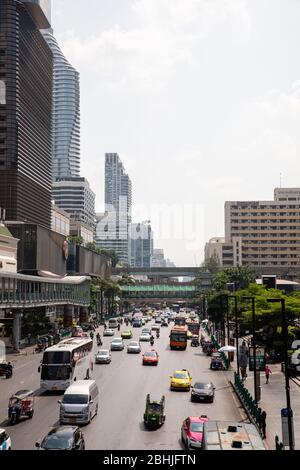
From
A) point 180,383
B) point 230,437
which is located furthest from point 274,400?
point 230,437

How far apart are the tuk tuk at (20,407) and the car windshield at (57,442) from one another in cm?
962

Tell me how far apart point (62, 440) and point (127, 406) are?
1480 cm

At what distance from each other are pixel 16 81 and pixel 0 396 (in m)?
112

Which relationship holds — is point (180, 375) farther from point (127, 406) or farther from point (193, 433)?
point (193, 433)

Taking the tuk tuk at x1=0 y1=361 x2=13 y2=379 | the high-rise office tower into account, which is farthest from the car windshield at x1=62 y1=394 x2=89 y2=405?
the high-rise office tower

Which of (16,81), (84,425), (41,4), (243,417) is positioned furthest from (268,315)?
(41,4)

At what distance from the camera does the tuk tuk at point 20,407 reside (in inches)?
1252

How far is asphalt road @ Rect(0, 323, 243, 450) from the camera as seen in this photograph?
27.9 metres

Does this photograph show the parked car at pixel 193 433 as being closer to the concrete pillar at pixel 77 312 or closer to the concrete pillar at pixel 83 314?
the concrete pillar at pixel 83 314

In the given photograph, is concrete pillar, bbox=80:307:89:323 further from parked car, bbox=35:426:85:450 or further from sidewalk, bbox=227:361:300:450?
parked car, bbox=35:426:85:450

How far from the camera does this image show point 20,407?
105 ft

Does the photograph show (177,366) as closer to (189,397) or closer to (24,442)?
(189,397)

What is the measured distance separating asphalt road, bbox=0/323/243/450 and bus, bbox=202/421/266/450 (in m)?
6.15

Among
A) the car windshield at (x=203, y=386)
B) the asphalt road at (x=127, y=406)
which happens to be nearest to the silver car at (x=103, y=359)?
the asphalt road at (x=127, y=406)
